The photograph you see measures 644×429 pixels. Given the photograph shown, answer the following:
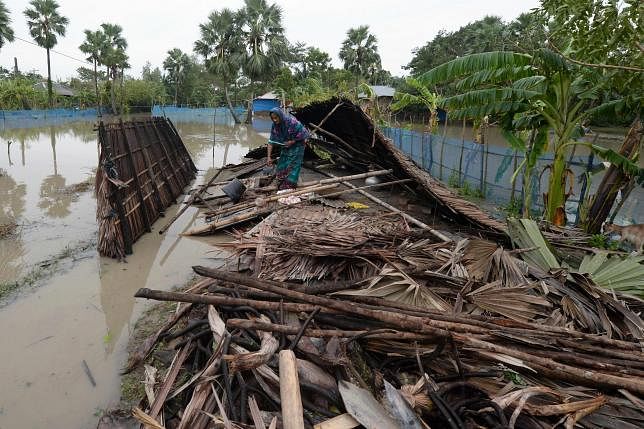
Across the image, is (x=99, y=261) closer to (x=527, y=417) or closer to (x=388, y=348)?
(x=388, y=348)

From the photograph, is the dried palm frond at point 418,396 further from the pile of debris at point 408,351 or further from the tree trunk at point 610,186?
the tree trunk at point 610,186

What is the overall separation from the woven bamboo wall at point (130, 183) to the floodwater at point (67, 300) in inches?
10.0

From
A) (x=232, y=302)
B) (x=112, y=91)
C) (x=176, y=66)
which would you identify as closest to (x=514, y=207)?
(x=232, y=302)

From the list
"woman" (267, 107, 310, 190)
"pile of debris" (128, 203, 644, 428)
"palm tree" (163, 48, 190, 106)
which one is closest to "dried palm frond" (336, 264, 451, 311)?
"pile of debris" (128, 203, 644, 428)

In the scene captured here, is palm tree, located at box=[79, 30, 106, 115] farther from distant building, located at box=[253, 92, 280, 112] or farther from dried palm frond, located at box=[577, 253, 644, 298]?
dried palm frond, located at box=[577, 253, 644, 298]

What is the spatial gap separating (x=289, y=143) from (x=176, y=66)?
55045mm

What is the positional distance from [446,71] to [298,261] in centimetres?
381

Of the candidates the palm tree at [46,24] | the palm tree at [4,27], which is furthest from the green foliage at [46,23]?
the palm tree at [4,27]

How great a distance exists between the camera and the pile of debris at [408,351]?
1915mm

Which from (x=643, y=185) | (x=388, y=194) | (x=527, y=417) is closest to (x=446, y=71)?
(x=388, y=194)

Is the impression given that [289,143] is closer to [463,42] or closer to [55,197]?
[55,197]

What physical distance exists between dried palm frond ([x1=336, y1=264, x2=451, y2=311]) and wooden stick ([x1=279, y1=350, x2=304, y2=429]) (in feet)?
3.10

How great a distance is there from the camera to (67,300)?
4.07 m

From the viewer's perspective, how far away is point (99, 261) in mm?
5043
